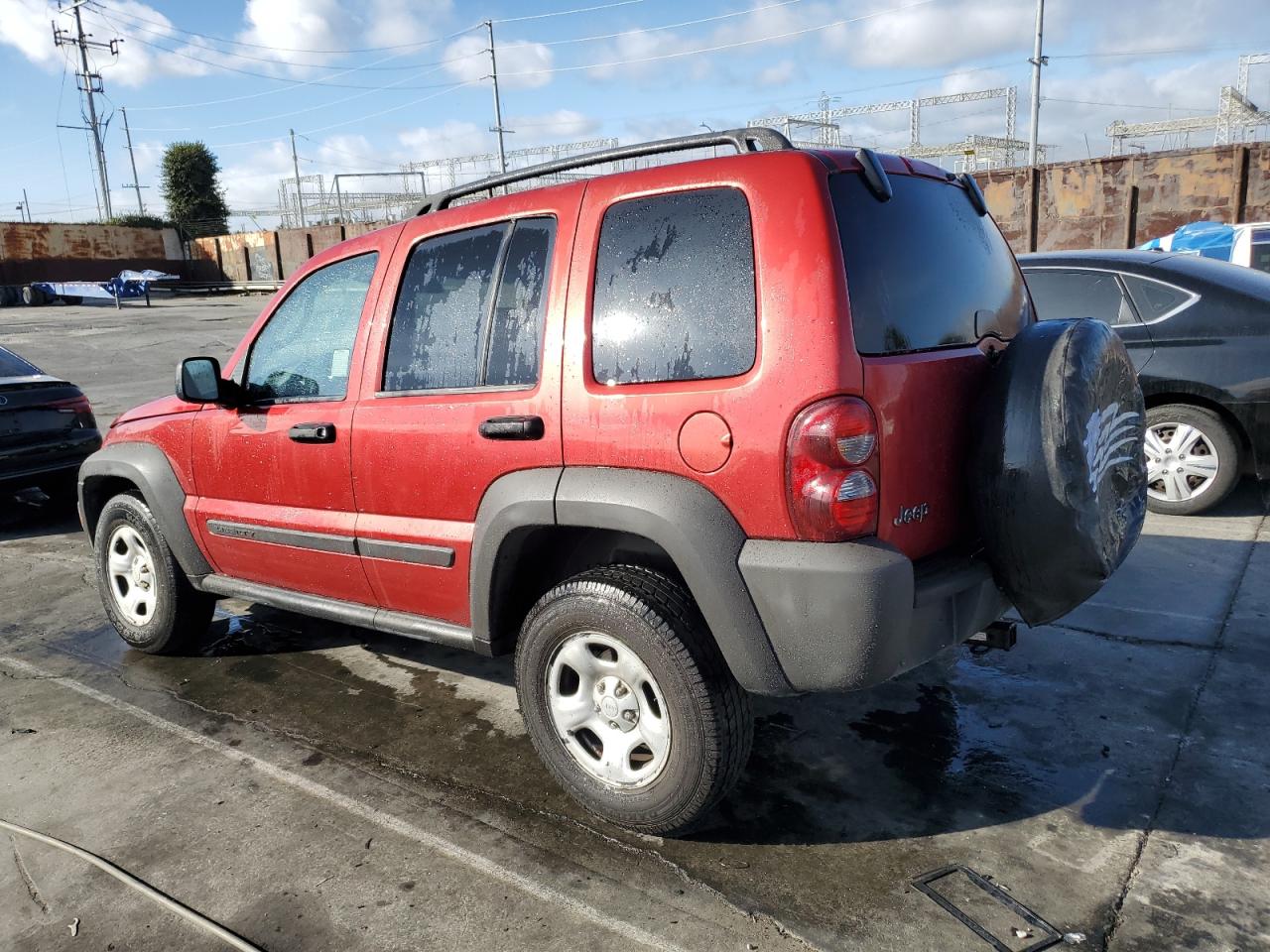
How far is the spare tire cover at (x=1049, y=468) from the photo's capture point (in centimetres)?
254

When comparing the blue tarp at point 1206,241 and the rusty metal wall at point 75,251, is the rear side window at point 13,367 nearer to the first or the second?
the blue tarp at point 1206,241

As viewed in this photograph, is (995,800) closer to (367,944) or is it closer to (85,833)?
(367,944)

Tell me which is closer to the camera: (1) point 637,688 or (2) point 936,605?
(2) point 936,605

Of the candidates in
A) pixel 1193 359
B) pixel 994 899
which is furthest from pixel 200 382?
pixel 1193 359

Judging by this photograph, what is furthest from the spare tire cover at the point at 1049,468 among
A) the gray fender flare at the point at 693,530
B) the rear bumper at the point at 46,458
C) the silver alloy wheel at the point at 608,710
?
the rear bumper at the point at 46,458

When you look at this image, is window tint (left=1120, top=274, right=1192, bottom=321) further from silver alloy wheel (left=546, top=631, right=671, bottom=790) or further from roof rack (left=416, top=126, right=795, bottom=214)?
silver alloy wheel (left=546, top=631, right=671, bottom=790)

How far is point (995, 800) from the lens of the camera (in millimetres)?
2889

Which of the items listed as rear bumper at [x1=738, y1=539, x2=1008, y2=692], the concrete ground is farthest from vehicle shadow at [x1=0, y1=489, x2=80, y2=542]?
Result: rear bumper at [x1=738, y1=539, x2=1008, y2=692]

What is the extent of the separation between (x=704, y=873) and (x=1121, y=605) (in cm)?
279

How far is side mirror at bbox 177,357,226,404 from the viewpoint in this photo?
12.3ft

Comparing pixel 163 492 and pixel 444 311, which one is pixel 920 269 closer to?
pixel 444 311

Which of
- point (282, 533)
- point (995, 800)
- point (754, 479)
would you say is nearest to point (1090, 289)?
point (995, 800)

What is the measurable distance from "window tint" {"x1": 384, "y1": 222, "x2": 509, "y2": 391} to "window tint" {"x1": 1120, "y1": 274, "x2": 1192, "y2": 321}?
4421 mm

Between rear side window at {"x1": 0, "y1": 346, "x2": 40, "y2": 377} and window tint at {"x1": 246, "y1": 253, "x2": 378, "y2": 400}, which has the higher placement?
window tint at {"x1": 246, "y1": 253, "x2": 378, "y2": 400}
